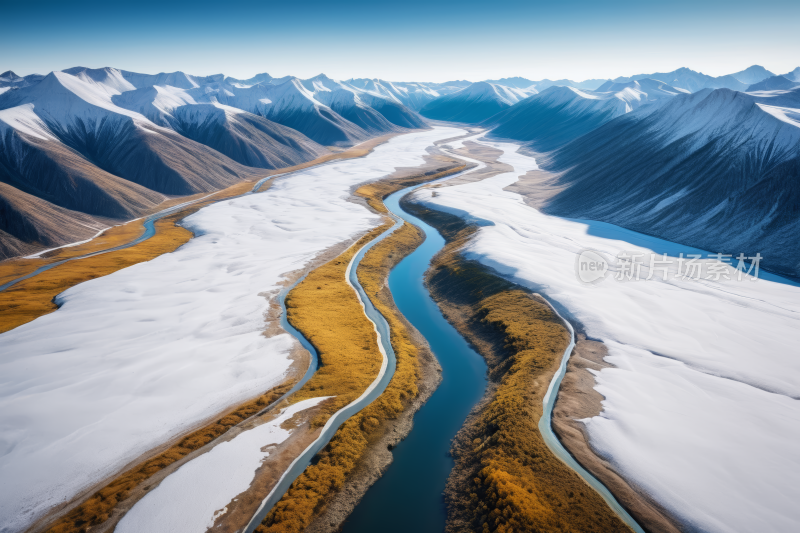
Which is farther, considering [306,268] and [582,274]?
[306,268]

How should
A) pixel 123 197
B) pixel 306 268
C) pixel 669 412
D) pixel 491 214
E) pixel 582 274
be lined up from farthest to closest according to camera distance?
pixel 123 197 < pixel 491 214 < pixel 306 268 < pixel 582 274 < pixel 669 412

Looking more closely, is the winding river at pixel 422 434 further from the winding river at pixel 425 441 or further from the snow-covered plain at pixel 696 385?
the snow-covered plain at pixel 696 385

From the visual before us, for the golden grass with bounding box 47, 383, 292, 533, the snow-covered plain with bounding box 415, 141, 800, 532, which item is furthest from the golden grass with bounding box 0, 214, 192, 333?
the snow-covered plain with bounding box 415, 141, 800, 532

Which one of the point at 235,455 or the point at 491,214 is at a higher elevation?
the point at 491,214

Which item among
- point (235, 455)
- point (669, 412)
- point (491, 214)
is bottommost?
point (235, 455)

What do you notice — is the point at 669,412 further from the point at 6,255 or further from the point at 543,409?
the point at 6,255

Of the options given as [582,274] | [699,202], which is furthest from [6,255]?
[699,202]

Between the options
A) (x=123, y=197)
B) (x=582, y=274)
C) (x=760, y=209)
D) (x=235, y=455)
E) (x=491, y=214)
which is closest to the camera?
(x=235, y=455)

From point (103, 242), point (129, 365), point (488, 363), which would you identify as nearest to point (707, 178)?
point (488, 363)
